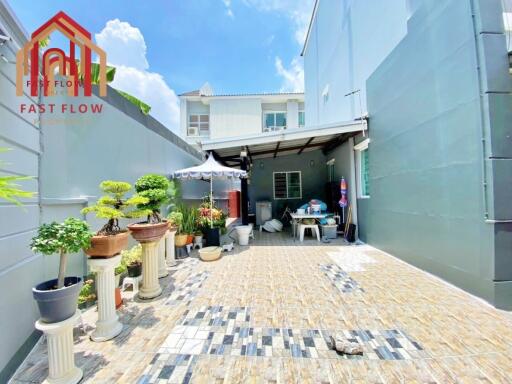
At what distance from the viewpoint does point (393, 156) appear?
4852 millimetres

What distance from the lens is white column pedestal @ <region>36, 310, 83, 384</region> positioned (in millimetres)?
1748

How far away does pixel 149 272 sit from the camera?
333cm

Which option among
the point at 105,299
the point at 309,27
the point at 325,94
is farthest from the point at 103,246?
the point at 309,27

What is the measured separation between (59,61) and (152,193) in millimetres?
2482

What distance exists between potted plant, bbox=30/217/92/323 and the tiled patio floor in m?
0.68

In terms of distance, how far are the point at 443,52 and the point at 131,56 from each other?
1056 cm

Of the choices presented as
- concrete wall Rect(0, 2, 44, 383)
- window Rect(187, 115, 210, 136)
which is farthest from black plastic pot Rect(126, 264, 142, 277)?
window Rect(187, 115, 210, 136)

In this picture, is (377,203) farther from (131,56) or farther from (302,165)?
(131,56)

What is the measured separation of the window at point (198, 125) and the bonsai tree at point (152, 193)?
13257 mm

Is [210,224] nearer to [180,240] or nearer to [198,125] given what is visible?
[180,240]

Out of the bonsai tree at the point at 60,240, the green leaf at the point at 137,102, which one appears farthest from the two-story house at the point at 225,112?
the bonsai tree at the point at 60,240

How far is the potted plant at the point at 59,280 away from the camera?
1710 mm

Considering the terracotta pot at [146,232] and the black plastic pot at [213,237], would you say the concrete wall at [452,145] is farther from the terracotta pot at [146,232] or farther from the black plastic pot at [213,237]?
the terracotta pot at [146,232]

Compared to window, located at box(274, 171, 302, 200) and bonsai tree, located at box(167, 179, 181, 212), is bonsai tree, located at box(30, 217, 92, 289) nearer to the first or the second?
bonsai tree, located at box(167, 179, 181, 212)
